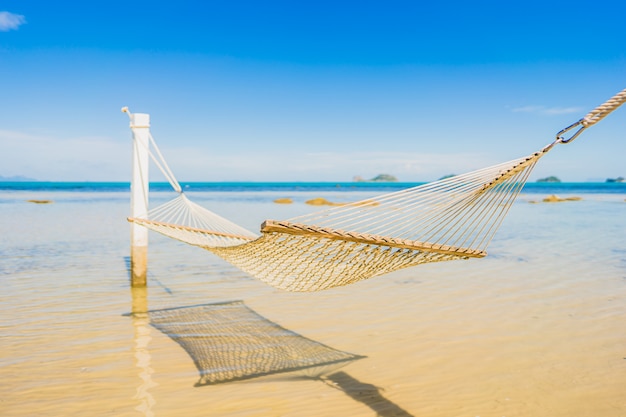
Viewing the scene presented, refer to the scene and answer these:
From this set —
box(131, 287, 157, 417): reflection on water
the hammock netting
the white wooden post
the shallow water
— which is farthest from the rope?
the white wooden post

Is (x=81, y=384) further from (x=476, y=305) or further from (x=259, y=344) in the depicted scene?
(x=476, y=305)

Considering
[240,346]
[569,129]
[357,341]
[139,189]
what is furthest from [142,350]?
[569,129]

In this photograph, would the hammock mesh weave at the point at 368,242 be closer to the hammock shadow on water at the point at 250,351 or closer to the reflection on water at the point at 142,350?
the hammock shadow on water at the point at 250,351

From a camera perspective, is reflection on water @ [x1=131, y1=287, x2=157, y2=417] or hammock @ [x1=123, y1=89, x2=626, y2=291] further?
reflection on water @ [x1=131, y1=287, x2=157, y2=417]

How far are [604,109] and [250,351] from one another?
2433mm

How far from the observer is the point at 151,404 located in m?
2.32

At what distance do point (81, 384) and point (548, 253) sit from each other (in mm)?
6408

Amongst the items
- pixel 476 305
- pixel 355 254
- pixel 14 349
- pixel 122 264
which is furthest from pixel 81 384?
pixel 122 264

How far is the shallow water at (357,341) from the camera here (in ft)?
7.75

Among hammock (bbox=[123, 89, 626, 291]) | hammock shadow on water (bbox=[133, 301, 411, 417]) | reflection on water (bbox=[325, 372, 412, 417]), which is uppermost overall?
hammock (bbox=[123, 89, 626, 291])

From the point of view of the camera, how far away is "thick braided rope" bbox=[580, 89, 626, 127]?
208 centimetres

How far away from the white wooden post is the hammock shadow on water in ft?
2.31

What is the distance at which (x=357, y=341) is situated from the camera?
3.23 meters

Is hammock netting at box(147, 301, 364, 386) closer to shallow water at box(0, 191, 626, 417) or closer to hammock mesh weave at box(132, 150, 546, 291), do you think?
shallow water at box(0, 191, 626, 417)
